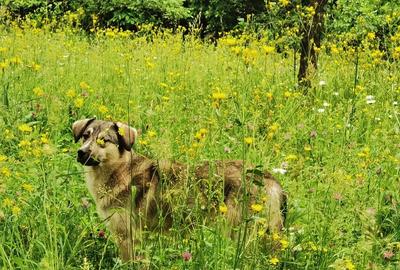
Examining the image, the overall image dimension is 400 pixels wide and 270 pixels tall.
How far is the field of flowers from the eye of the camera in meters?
2.38

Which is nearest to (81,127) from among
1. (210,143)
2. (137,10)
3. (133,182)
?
(133,182)

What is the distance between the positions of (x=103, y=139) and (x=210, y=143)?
821 millimetres

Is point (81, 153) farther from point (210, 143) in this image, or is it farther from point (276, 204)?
point (276, 204)

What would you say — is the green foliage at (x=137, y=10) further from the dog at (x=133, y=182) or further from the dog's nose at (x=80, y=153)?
the dog's nose at (x=80, y=153)

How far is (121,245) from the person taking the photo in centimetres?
293

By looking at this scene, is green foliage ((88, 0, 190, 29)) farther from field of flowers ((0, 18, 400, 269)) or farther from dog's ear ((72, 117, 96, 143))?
dog's ear ((72, 117, 96, 143))

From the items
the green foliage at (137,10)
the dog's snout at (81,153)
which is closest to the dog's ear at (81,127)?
the dog's snout at (81,153)

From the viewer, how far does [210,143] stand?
2889mm

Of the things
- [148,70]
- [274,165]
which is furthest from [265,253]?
[148,70]

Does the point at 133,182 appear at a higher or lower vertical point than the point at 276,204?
lower

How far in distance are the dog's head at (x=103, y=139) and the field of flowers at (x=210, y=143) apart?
16cm

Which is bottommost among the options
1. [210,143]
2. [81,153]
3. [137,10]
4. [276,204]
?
Result: [276,204]

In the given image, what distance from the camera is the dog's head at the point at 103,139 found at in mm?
3369

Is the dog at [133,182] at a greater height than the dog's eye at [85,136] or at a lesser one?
lesser
